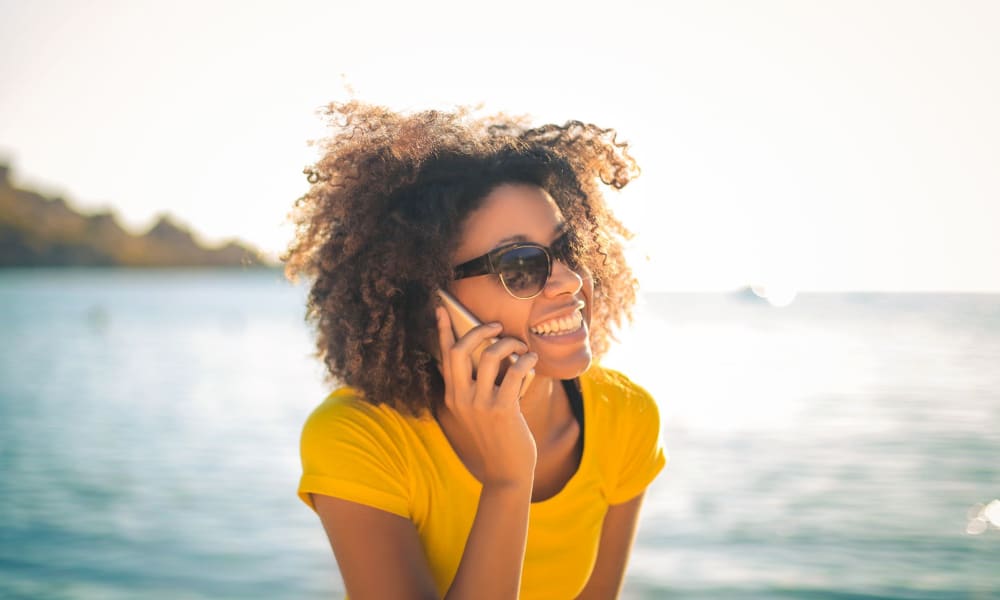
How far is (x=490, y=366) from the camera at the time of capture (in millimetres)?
2627

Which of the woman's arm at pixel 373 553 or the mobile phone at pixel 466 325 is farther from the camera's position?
the mobile phone at pixel 466 325

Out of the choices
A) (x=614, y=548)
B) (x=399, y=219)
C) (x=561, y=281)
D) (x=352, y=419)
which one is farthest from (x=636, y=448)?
(x=399, y=219)

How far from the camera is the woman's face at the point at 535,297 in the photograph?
2865 millimetres

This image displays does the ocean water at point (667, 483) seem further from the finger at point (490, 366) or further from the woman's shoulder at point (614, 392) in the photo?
the finger at point (490, 366)

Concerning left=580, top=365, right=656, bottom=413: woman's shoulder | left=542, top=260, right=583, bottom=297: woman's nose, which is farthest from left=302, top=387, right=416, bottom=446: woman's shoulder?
left=580, top=365, right=656, bottom=413: woman's shoulder

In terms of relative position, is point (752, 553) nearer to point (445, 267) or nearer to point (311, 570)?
point (311, 570)

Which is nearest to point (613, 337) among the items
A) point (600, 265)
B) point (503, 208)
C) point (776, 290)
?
point (600, 265)

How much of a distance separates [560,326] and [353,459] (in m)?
0.81

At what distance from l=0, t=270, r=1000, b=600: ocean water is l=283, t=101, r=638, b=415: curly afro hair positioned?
31 cm

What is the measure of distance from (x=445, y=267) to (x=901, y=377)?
17.9 meters

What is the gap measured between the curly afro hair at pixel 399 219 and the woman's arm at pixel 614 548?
841 millimetres

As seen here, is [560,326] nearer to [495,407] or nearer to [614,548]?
[495,407]

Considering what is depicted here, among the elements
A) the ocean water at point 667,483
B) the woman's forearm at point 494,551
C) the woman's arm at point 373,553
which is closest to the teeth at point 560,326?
the woman's forearm at point 494,551

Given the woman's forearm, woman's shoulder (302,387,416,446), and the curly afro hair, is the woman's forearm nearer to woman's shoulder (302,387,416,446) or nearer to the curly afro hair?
woman's shoulder (302,387,416,446)
